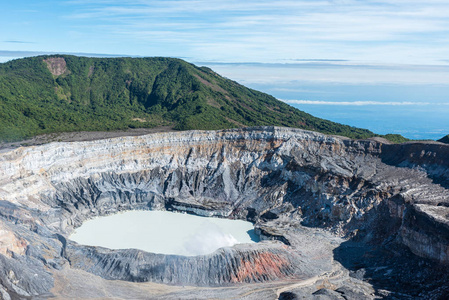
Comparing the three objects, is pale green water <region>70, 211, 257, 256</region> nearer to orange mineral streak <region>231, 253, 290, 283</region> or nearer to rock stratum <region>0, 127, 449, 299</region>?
rock stratum <region>0, 127, 449, 299</region>

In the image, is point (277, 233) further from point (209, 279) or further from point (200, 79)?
point (200, 79)

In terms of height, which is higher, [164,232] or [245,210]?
[245,210]

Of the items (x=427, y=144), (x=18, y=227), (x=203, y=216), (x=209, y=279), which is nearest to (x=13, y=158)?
(x=18, y=227)

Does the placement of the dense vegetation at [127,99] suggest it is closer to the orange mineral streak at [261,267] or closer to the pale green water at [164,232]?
the pale green water at [164,232]

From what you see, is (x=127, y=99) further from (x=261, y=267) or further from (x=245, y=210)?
(x=261, y=267)

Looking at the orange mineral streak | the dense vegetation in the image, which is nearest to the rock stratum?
the orange mineral streak

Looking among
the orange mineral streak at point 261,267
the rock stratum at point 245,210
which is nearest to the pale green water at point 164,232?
the rock stratum at point 245,210

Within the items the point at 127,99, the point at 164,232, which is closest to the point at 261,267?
the point at 164,232

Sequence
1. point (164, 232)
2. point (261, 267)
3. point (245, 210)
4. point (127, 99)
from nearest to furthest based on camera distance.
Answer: point (261, 267) < point (164, 232) < point (245, 210) < point (127, 99)
